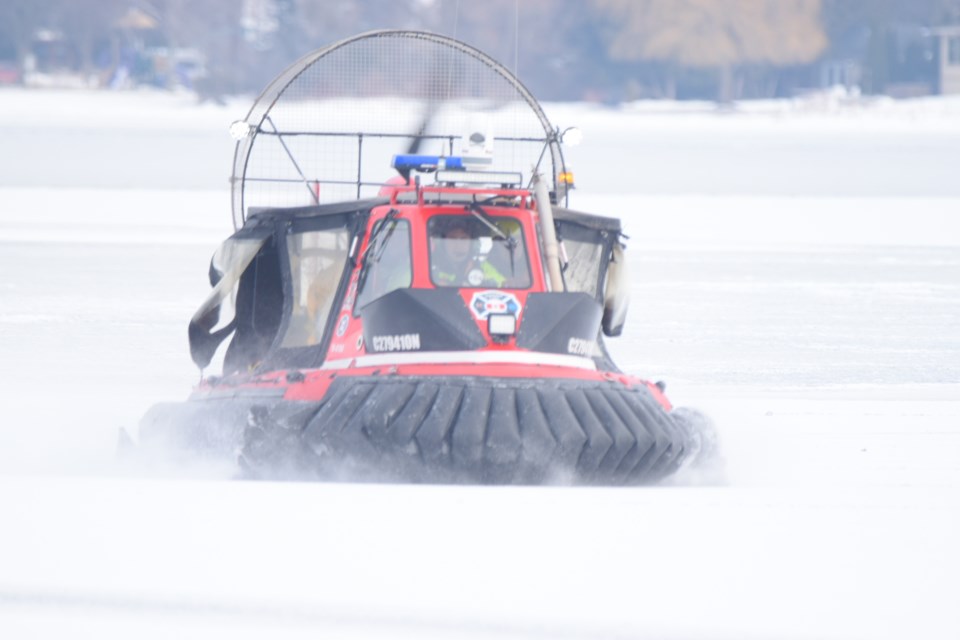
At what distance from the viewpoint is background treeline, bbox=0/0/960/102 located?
55.7m

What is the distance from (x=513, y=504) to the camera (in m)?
4.38

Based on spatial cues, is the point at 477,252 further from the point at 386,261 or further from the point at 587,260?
the point at 587,260

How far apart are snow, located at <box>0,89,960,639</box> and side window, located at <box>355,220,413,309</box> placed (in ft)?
2.78

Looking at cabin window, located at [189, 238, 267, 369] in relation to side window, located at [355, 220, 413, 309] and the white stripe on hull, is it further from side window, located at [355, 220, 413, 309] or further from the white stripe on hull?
the white stripe on hull

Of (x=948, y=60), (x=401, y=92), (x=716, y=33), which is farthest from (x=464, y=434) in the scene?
(x=716, y=33)

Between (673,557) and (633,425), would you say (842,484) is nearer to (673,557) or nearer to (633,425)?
(633,425)

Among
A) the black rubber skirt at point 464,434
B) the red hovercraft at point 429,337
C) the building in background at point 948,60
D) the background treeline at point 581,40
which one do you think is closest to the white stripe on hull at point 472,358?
the red hovercraft at point 429,337

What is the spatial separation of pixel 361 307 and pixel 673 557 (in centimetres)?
232

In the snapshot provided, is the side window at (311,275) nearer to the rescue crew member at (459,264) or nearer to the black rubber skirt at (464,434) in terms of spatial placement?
the rescue crew member at (459,264)

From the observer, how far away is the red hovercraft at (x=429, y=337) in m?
5.55

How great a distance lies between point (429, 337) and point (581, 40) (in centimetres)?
5468

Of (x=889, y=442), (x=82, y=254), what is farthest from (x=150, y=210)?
(x=889, y=442)

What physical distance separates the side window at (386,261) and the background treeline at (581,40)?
4825cm

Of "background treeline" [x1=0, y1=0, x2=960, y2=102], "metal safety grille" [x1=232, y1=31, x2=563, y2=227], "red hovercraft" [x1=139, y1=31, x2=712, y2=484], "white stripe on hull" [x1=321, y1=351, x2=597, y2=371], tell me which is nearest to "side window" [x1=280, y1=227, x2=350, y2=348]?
"red hovercraft" [x1=139, y1=31, x2=712, y2=484]
